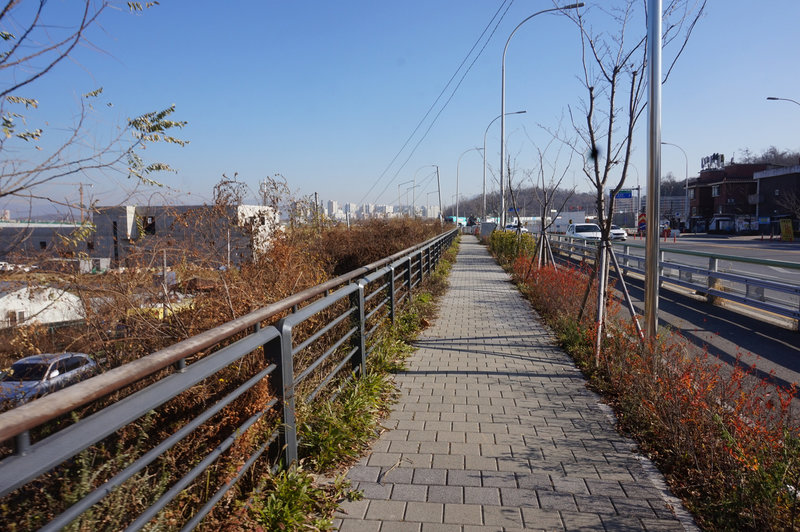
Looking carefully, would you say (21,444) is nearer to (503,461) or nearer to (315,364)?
(315,364)

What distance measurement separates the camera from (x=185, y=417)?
3.12m

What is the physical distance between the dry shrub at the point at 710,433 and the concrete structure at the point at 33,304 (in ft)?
13.4

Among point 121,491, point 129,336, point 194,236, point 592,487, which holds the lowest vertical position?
point 592,487

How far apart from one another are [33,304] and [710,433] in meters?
4.61

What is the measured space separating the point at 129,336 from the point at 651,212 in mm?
4740

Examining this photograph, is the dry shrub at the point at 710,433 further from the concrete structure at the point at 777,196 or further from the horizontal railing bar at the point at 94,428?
the concrete structure at the point at 777,196

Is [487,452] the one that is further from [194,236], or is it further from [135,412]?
[194,236]

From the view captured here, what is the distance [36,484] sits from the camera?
222 cm

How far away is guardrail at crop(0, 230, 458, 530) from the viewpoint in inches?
58.7

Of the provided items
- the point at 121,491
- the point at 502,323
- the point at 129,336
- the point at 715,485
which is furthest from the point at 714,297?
the point at 121,491

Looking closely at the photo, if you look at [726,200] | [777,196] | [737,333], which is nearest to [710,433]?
[737,333]

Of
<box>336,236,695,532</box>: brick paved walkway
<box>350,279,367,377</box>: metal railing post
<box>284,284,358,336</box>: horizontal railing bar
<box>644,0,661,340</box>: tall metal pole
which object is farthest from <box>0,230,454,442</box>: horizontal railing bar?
<box>644,0,661,340</box>: tall metal pole

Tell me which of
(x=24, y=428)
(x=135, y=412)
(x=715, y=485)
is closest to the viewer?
(x=24, y=428)

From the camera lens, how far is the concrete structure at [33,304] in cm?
345
